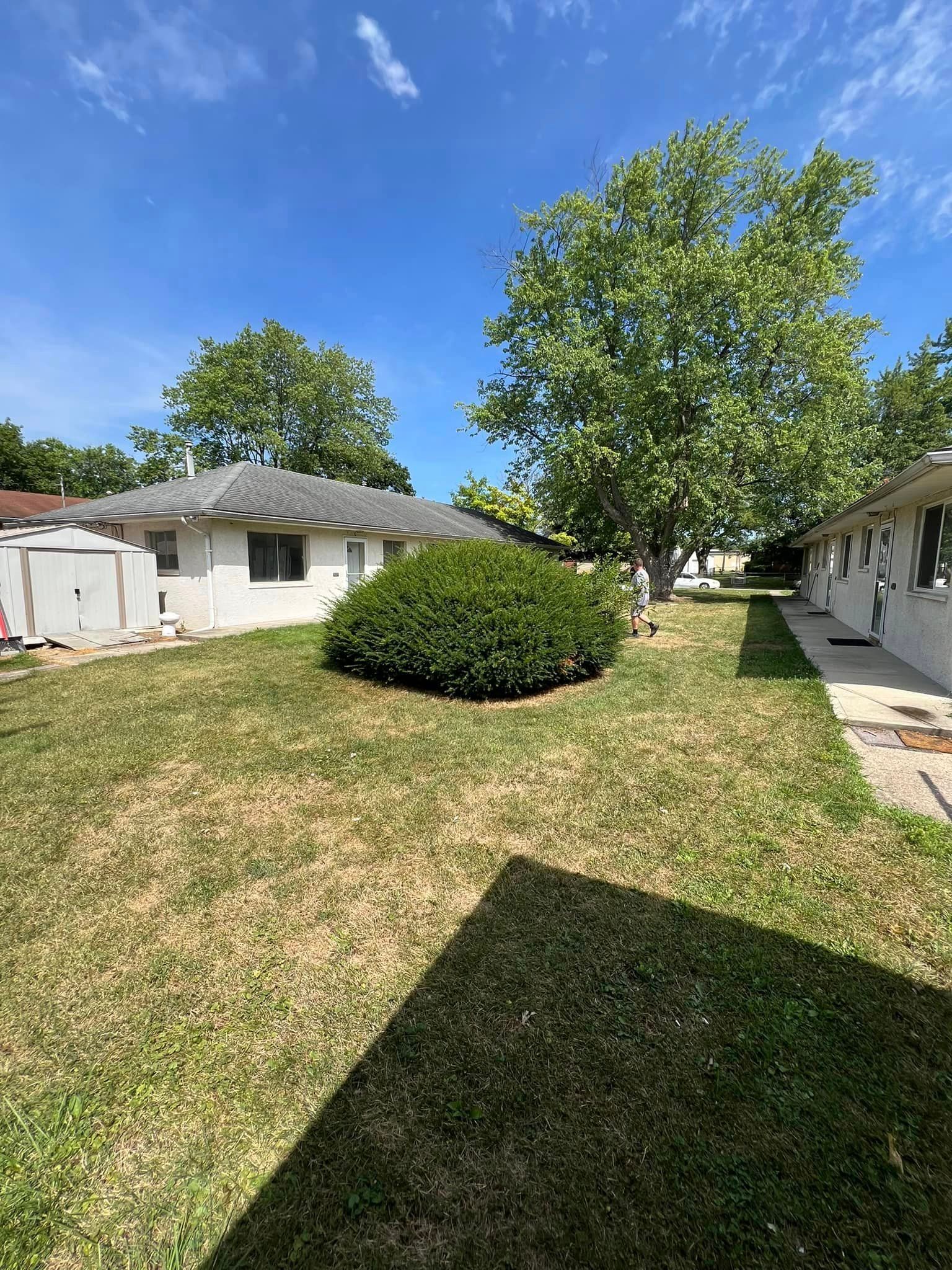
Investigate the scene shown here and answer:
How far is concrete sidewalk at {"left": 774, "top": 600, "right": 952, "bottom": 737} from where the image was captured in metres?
5.16

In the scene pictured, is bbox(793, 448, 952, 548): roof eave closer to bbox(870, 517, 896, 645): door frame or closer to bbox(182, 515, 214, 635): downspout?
bbox(870, 517, 896, 645): door frame

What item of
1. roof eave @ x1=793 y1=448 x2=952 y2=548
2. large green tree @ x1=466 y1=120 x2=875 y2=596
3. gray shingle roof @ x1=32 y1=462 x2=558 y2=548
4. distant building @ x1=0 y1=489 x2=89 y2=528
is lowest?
roof eave @ x1=793 y1=448 x2=952 y2=548

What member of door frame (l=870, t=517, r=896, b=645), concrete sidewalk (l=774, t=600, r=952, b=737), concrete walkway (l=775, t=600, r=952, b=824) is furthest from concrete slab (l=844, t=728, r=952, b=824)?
door frame (l=870, t=517, r=896, b=645)

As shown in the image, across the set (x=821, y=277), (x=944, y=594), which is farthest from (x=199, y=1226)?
(x=821, y=277)

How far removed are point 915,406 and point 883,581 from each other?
29800 mm

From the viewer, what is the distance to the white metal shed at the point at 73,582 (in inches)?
385

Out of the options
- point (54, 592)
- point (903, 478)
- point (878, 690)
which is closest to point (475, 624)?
point (878, 690)

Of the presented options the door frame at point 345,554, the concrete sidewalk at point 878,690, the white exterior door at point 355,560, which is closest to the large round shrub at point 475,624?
the concrete sidewalk at point 878,690

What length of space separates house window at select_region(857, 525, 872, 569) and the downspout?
1438 centimetres

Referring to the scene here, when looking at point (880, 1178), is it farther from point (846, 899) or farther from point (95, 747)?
point (95, 747)

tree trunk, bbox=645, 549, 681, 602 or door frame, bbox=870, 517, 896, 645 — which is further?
tree trunk, bbox=645, 549, 681, 602

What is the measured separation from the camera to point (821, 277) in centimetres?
1788

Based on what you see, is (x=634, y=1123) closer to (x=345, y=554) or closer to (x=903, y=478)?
(x=903, y=478)

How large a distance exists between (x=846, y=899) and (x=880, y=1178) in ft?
4.70
